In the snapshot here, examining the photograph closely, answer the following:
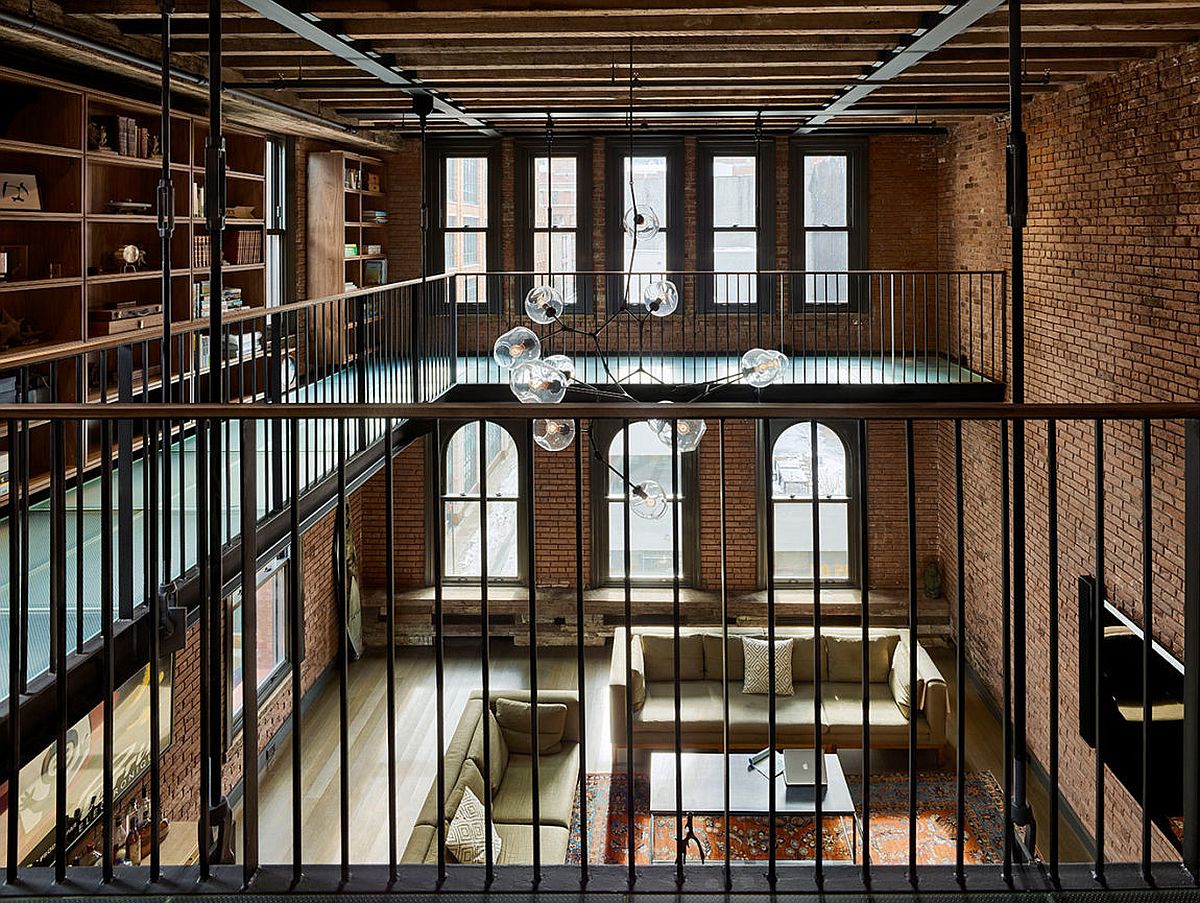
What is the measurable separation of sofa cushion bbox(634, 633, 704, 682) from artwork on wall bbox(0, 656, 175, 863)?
4.13m

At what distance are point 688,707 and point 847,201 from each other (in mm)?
5686

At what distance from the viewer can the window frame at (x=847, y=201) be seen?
1131cm

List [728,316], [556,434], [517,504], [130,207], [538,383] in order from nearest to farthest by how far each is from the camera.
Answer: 1. [538,383]
2. [556,434]
3. [130,207]
4. [728,316]
5. [517,504]

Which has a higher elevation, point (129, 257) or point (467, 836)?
point (129, 257)

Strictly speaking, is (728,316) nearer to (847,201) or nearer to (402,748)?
(847,201)

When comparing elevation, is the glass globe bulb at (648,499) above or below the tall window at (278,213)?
below

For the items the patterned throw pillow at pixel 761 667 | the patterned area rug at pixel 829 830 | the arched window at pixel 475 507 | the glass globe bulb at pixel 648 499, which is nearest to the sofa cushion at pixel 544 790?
the patterned area rug at pixel 829 830

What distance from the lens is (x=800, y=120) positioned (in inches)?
388

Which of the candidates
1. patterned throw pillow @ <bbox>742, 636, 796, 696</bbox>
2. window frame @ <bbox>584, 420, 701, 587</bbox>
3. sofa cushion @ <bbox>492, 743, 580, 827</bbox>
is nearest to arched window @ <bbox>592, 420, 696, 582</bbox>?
window frame @ <bbox>584, 420, 701, 587</bbox>

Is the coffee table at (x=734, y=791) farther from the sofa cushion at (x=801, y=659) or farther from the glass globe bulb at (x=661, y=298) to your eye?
the glass globe bulb at (x=661, y=298)

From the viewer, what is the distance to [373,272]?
11492 mm

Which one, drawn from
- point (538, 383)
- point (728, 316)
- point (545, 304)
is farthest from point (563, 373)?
point (728, 316)

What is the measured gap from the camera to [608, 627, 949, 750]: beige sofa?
8672 millimetres

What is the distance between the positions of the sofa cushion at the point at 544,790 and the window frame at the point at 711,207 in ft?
17.1
